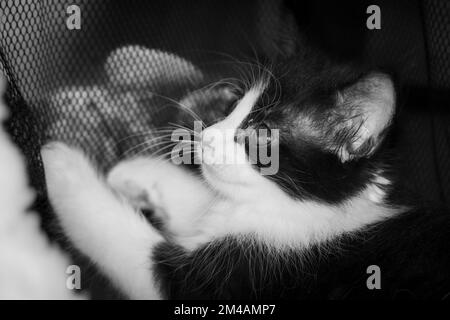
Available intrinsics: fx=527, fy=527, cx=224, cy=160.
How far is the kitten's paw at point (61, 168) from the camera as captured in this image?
4.48ft

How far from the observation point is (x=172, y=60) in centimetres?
167

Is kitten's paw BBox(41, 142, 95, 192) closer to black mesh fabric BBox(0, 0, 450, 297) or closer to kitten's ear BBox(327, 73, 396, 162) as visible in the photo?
black mesh fabric BBox(0, 0, 450, 297)

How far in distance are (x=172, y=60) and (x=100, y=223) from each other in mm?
605

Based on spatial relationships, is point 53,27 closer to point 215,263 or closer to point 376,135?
point 215,263

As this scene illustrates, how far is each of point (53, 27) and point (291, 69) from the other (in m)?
0.65

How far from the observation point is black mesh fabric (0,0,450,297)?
4.70 ft

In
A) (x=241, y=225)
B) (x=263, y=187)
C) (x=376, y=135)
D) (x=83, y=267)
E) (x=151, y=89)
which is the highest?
(x=151, y=89)

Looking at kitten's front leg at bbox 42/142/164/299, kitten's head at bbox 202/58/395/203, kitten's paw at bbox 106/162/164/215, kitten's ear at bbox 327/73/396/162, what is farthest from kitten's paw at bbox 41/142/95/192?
kitten's ear at bbox 327/73/396/162

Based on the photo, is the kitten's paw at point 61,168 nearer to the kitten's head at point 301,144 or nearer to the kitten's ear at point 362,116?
the kitten's head at point 301,144

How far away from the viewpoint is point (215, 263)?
50.7 inches

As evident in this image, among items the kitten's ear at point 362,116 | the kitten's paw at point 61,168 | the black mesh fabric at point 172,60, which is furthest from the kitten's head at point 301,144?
the kitten's paw at point 61,168

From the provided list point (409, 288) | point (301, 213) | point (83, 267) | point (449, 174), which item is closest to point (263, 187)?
point (301, 213)

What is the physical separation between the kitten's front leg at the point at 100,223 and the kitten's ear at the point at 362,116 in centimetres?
53

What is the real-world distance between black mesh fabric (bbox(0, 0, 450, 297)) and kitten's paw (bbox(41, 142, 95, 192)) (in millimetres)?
32
